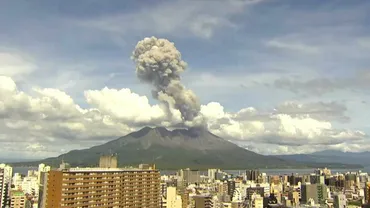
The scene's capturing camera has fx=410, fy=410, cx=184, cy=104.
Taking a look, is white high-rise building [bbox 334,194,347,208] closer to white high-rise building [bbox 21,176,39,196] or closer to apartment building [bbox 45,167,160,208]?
apartment building [bbox 45,167,160,208]

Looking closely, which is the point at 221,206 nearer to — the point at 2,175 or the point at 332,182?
the point at 2,175

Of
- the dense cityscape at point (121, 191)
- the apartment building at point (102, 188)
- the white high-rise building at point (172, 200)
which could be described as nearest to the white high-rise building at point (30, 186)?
the dense cityscape at point (121, 191)

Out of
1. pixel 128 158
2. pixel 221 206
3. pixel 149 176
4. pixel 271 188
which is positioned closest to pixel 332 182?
pixel 271 188

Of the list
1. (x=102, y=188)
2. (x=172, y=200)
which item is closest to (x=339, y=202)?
(x=172, y=200)

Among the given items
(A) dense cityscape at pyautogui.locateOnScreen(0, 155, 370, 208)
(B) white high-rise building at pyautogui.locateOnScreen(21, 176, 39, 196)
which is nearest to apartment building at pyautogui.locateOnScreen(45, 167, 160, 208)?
(A) dense cityscape at pyautogui.locateOnScreen(0, 155, 370, 208)

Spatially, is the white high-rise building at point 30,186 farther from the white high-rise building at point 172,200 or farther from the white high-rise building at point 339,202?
the white high-rise building at point 339,202

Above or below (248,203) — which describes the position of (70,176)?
above

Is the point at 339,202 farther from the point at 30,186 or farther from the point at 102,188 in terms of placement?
the point at 30,186

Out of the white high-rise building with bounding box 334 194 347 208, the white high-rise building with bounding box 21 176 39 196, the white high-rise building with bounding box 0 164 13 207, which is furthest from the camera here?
the white high-rise building with bounding box 21 176 39 196
